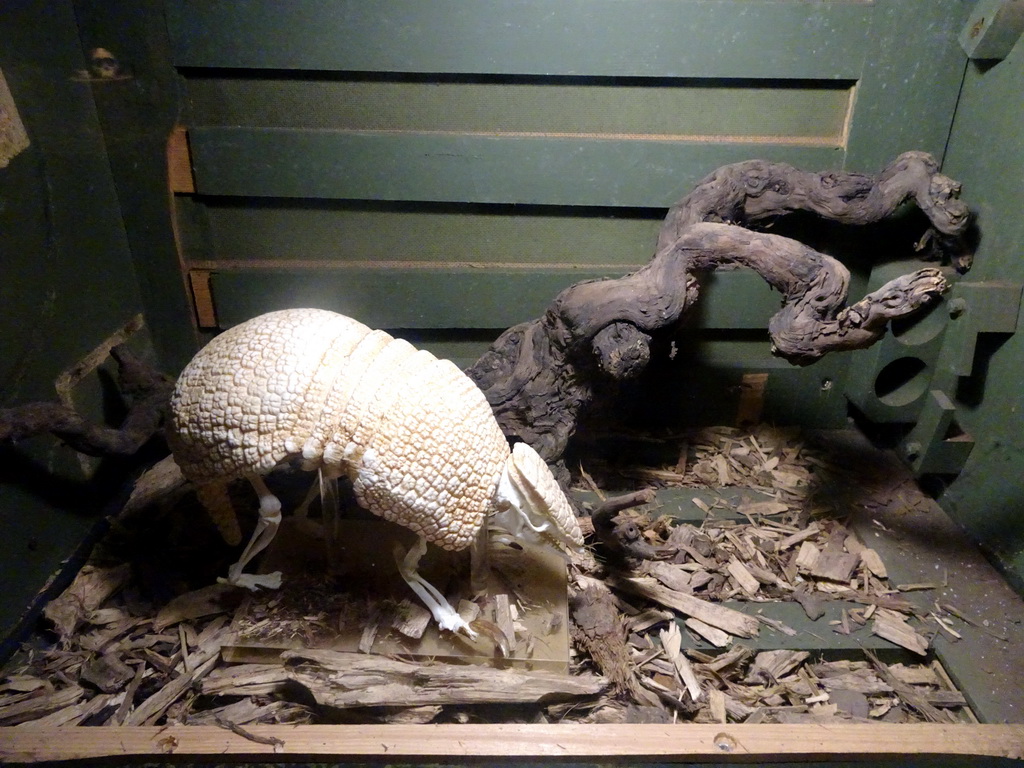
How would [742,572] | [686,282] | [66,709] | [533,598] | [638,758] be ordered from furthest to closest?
[742,572] → [686,282] → [533,598] → [66,709] → [638,758]

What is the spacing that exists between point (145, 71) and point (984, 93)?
2.94 metres

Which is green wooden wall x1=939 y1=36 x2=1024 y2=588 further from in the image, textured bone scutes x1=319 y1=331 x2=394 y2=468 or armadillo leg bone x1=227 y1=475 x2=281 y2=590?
armadillo leg bone x1=227 y1=475 x2=281 y2=590

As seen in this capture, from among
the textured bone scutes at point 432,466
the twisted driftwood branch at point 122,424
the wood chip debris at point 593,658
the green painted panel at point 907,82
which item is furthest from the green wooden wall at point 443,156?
the textured bone scutes at point 432,466

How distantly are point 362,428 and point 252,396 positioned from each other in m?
0.29

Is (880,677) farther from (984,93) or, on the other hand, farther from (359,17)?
(359,17)

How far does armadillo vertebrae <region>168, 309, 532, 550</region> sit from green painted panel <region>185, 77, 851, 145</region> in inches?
39.9

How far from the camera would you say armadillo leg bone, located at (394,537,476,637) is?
1.87m

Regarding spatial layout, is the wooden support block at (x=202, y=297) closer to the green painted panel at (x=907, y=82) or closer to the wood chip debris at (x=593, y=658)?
the wood chip debris at (x=593, y=658)

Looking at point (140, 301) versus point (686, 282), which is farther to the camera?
point (140, 301)

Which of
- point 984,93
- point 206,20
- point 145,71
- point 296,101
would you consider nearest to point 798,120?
point 984,93

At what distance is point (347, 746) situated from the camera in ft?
5.13

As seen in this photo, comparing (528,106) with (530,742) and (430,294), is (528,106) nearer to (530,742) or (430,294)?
(430,294)

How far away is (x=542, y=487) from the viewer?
1772 mm

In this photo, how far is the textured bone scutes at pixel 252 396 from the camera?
167 cm
